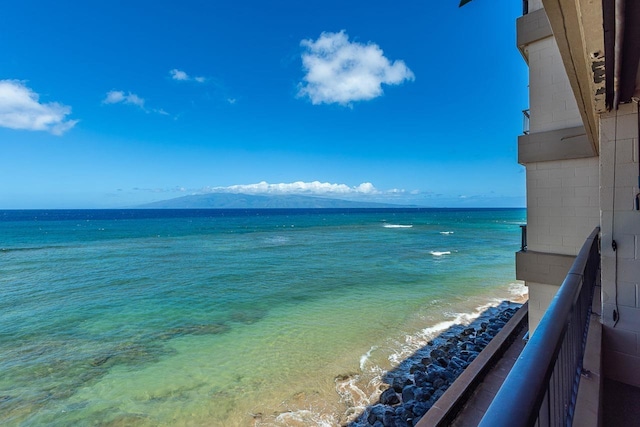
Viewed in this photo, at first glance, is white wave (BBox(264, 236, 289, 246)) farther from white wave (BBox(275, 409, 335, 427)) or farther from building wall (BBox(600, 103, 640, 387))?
building wall (BBox(600, 103, 640, 387))

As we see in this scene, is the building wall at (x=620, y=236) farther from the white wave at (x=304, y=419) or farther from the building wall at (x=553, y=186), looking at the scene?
the white wave at (x=304, y=419)

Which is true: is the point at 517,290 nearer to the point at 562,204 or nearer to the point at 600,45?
the point at 562,204

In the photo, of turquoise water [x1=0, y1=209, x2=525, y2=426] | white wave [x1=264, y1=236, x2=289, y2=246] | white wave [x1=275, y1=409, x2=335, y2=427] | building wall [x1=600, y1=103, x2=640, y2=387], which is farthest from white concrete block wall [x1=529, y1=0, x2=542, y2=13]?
white wave [x1=264, y1=236, x2=289, y2=246]

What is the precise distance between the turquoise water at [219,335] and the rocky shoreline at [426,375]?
1.21ft

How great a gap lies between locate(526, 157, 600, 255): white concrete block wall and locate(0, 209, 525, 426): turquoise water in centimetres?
460

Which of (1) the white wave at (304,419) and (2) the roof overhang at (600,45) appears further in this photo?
(1) the white wave at (304,419)

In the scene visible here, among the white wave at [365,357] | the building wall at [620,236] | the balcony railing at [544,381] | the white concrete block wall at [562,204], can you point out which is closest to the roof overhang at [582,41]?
the building wall at [620,236]

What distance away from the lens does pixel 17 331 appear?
10.7 m

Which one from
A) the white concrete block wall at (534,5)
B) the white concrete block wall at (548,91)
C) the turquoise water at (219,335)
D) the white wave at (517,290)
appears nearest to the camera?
the white concrete block wall at (548,91)

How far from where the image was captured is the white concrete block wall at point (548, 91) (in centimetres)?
593

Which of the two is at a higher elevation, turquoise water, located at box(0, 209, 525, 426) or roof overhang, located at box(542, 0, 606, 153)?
roof overhang, located at box(542, 0, 606, 153)

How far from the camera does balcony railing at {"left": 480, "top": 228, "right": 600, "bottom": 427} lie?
686 mm

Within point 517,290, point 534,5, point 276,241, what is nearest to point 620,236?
point 534,5

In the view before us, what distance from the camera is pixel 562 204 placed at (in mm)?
6086
